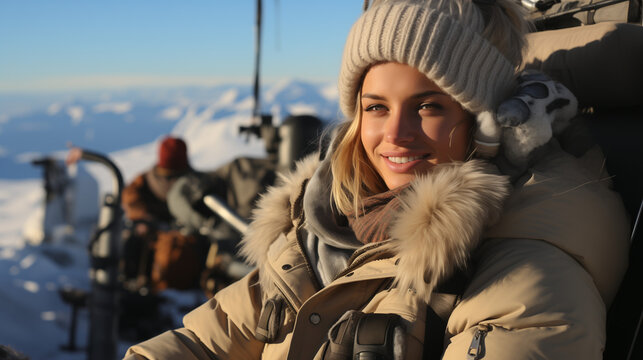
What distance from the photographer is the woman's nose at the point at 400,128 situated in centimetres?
149

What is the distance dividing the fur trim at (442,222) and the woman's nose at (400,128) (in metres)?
0.14

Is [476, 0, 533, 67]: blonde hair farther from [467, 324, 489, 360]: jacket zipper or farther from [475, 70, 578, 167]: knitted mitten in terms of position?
[467, 324, 489, 360]: jacket zipper

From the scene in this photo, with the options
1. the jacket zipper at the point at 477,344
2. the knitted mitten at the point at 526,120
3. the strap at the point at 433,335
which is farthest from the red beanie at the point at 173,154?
the jacket zipper at the point at 477,344

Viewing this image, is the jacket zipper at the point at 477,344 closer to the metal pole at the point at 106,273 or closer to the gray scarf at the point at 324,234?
the gray scarf at the point at 324,234

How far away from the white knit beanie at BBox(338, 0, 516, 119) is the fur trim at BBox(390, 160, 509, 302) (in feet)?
0.74

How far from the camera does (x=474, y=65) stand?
1480mm

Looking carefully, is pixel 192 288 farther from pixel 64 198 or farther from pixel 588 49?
pixel 64 198

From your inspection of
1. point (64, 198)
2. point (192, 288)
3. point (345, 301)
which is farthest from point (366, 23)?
point (64, 198)

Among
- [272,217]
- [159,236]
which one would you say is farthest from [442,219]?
[159,236]

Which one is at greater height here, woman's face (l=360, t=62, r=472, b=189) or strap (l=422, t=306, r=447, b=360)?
woman's face (l=360, t=62, r=472, b=189)

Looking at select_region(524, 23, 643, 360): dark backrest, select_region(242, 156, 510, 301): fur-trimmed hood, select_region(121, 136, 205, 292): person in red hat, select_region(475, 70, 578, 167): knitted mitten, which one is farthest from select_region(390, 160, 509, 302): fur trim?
select_region(121, 136, 205, 292): person in red hat

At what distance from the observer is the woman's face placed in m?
1.50

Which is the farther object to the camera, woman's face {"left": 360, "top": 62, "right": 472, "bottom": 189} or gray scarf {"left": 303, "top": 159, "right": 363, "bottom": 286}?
gray scarf {"left": 303, "top": 159, "right": 363, "bottom": 286}

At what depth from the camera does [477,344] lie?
117 cm
